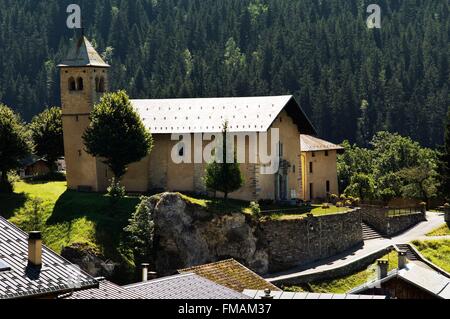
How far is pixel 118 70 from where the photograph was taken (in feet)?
626

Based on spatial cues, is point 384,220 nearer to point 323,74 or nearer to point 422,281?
point 422,281

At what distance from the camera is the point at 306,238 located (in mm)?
59688

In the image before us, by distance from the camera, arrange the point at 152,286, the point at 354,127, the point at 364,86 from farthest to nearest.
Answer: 1. the point at 364,86
2. the point at 354,127
3. the point at 152,286

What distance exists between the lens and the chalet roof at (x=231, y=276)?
36375 mm

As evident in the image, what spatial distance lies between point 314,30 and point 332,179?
107m

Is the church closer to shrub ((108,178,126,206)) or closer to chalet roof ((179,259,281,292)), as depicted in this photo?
shrub ((108,178,126,206))

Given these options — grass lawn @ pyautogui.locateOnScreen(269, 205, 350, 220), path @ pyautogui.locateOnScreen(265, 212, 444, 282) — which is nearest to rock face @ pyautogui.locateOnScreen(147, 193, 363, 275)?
grass lawn @ pyautogui.locateOnScreen(269, 205, 350, 220)

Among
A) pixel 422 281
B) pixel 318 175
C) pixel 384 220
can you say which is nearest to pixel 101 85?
pixel 318 175

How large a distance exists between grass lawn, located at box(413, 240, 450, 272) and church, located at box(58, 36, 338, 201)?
381 inches

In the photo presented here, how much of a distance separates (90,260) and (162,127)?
1626 cm

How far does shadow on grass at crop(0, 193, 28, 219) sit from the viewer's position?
59.9 meters
